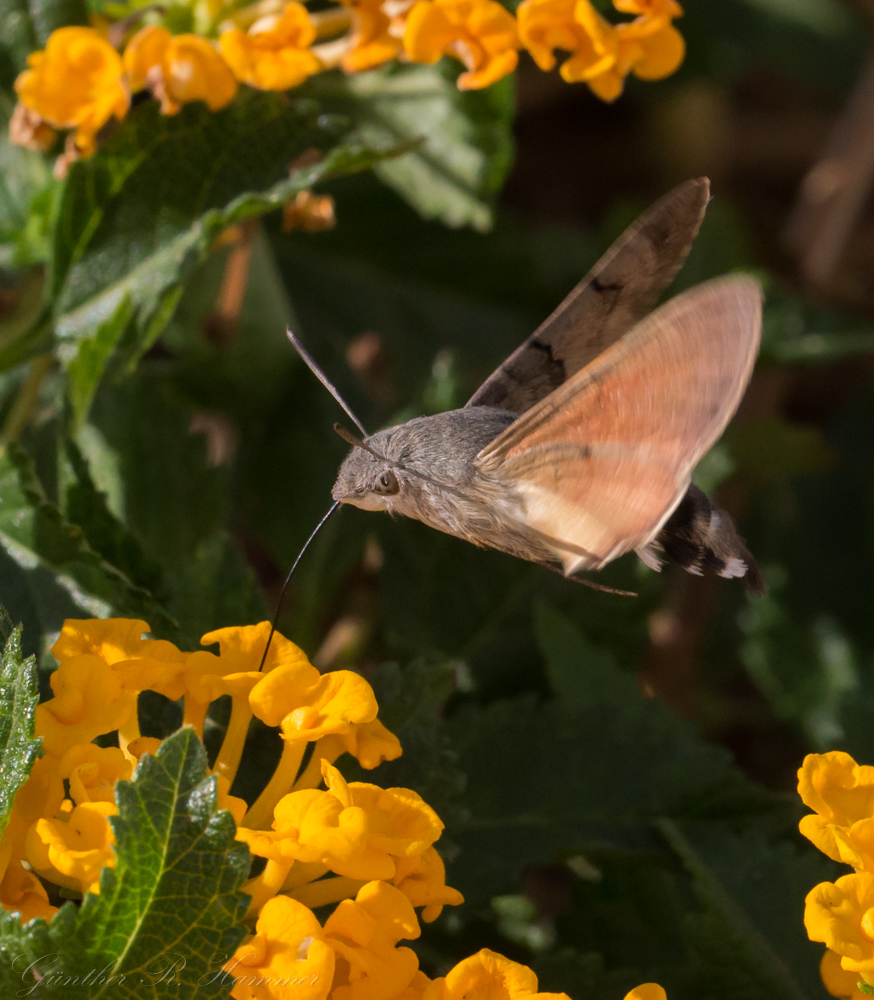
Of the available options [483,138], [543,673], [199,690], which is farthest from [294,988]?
[483,138]

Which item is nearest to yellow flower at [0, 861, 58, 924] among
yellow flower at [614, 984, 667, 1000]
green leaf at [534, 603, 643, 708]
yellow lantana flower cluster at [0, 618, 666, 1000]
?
yellow lantana flower cluster at [0, 618, 666, 1000]

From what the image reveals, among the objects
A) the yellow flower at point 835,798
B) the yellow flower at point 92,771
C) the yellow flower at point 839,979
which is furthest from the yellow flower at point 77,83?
the yellow flower at point 839,979

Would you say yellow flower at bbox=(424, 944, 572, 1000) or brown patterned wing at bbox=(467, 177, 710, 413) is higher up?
brown patterned wing at bbox=(467, 177, 710, 413)

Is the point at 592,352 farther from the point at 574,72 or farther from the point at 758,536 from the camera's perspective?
the point at 758,536

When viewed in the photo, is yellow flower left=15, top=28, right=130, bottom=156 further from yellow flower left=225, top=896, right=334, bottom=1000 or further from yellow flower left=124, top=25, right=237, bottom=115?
yellow flower left=225, top=896, right=334, bottom=1000

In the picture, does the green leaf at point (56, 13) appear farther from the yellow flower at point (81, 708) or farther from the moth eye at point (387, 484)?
the yellow flower at point (81, 708)

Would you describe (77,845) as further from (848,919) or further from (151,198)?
(151,198)
